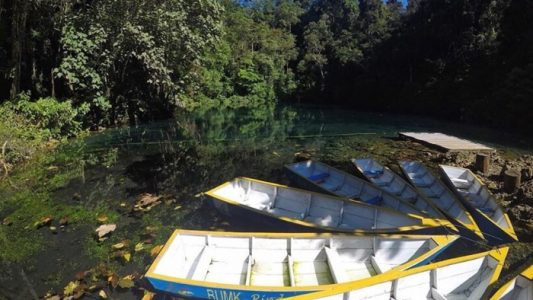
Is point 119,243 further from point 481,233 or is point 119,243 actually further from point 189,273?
point 481,233

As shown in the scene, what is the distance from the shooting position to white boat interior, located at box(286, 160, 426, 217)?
35.3ft

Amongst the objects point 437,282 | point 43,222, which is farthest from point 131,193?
point 437,282

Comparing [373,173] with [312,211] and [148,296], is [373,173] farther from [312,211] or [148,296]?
[148,296]

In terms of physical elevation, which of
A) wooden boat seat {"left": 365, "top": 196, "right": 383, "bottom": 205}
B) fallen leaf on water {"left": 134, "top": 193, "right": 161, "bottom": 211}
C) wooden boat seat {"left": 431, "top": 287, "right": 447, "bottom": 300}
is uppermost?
wooden boat seat {"left": 365, "top": 196, "right": 383, "bottom": 205}

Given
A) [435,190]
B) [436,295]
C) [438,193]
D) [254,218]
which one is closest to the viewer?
[436,295]

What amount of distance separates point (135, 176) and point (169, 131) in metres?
13.7

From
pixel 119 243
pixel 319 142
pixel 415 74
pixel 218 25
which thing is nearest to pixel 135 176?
pixel 119 243

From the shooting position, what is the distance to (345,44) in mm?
59000

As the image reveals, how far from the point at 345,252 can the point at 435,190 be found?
6141mm

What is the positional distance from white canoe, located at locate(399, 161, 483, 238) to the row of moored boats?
0.05 meters

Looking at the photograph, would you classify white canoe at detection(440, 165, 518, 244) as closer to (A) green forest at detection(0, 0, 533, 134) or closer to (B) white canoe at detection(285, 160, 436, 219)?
(B) white canoe at detection(285, 160, 436, 219)

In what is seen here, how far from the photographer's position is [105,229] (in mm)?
10820

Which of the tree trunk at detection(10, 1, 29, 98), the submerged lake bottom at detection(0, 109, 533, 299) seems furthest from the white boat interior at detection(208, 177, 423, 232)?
the tree trunk at detection(10, 1, 29, 98)

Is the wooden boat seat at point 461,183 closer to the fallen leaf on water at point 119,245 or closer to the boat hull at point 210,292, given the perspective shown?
the boat hull at point 210,292
